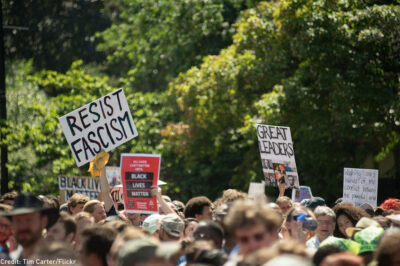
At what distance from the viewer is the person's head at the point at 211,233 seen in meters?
6.21

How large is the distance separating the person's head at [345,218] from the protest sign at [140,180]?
268 cm

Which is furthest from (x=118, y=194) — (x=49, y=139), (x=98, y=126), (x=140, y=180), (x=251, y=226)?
(x=49, y=139)

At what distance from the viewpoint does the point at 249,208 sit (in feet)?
16.3

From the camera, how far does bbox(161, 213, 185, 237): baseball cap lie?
7.13 meters

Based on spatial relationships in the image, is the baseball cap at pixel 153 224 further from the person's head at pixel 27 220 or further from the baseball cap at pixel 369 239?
the baseball cap at pixel 369 239

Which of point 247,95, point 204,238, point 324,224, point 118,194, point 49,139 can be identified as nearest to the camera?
point 204,238

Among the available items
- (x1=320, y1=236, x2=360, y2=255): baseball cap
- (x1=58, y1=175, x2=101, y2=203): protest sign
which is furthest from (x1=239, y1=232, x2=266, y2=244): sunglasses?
(x1=58, y1=175, x2=101, y2=203): protest sign

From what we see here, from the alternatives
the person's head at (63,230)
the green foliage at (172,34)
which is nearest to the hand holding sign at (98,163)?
the person's head at (63,230)

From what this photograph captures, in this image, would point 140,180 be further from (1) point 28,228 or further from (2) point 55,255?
(2) point 55,255

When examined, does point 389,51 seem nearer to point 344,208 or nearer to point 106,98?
point 106,98

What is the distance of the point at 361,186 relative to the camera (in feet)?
41.6

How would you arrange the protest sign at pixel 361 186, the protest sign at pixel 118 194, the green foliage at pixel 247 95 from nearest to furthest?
the protest sign at pixel 118 194 → the protest sign at pixel 361 186 → the green foliage at pixel 247 95

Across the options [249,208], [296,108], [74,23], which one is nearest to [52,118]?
[296,108]

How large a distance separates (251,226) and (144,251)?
0.74 metres
